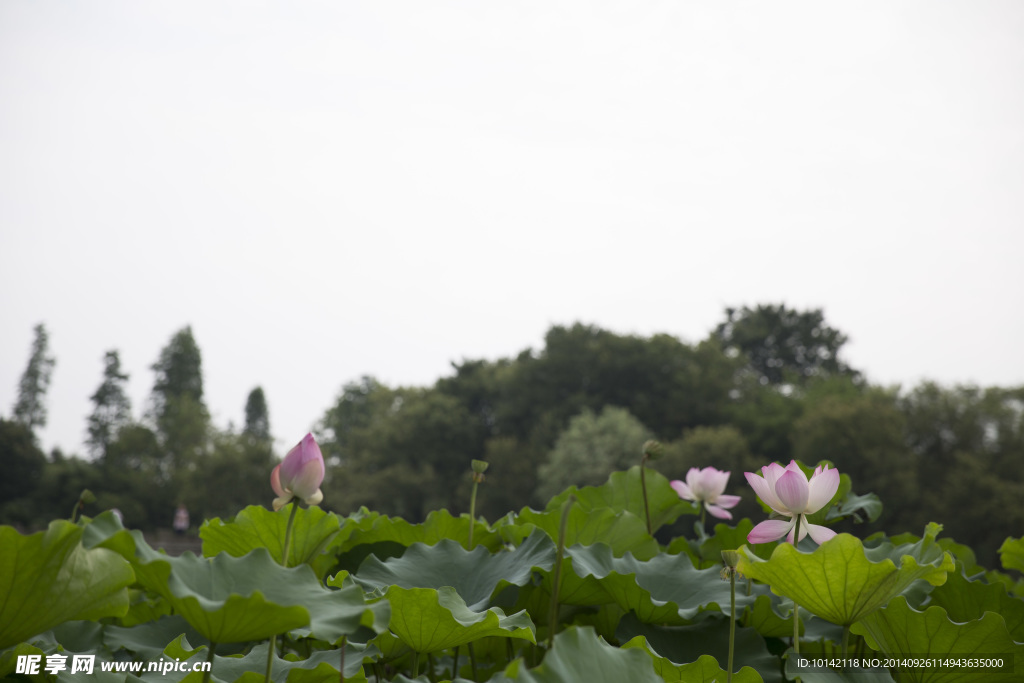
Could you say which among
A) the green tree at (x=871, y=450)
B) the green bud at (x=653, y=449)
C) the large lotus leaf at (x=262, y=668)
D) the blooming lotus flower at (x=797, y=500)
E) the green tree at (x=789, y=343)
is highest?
the green tree at (x=789, y=343)

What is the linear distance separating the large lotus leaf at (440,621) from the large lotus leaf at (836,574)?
0.36 m

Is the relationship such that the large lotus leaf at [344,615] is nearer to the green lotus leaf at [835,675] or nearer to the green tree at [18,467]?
the green lotus leaf at [835,675]

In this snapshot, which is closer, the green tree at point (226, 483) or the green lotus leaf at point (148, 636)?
the green lotus leaf at point (148, 636)

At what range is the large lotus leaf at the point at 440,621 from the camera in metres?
1.04

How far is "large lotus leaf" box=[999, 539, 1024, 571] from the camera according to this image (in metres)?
1.80

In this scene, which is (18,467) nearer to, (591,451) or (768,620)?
(591,451)

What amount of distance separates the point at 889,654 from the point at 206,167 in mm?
38150

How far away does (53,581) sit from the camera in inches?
32.6

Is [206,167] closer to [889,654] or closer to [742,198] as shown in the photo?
[742,198]

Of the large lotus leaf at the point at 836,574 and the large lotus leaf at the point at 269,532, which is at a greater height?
the large lotus leaf at the point at 269,532

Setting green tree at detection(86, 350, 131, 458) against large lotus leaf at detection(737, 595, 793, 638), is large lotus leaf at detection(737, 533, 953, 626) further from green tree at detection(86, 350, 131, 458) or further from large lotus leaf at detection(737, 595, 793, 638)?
green tree at detection(86, 350, 131, 458)

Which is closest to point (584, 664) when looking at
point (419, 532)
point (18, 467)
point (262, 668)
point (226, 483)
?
point (262, 668)

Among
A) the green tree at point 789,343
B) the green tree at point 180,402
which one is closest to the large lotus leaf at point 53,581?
the green tree at point 180,402

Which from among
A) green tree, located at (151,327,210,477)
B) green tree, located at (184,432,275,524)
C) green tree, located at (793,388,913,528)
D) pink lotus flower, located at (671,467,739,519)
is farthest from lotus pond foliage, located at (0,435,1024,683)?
green tree, located at (151,327,210,477)
